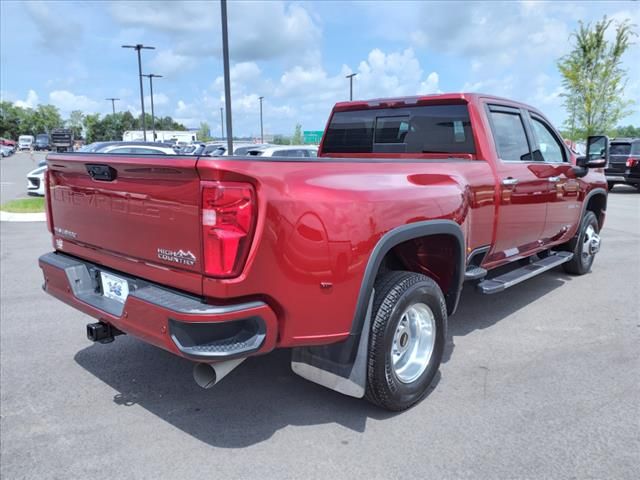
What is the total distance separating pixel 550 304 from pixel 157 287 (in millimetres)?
4330

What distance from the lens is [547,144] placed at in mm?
5426

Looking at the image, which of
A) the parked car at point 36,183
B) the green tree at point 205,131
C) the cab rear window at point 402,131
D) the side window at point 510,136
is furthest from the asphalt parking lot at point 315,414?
the green tree at point 205,131

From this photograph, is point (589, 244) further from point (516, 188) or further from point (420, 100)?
point (420, 100)

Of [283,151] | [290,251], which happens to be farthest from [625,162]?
[290,251]

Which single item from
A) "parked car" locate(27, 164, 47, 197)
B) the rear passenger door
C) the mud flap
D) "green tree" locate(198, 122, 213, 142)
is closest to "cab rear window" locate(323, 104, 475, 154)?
the rear passenger door

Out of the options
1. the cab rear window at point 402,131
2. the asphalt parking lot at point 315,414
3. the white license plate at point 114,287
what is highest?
the cab rear window at point 402,131

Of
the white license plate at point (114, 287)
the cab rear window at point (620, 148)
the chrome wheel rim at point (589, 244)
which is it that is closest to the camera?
the white license plate at point (114, 287)

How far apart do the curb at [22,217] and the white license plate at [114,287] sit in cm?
919

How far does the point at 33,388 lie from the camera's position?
11.7ft

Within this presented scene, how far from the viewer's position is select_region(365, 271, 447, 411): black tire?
9.70 feet

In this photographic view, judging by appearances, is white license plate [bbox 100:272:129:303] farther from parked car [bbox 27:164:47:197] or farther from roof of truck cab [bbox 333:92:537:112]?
parked car [bbox 27:164:47:197]

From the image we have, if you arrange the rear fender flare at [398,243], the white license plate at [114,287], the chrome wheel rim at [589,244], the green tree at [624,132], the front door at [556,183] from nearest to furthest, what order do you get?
1. the rear fender flare at [398,243]
2. the white license plate at [114,287]
3. the front door at [556,183]
4. the chrome wheel rim at [589,244]
5. the green tree at [624,132]

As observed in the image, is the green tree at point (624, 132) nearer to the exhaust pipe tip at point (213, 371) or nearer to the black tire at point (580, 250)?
the black tire at point (580, 250)

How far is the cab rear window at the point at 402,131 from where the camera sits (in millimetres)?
4391
